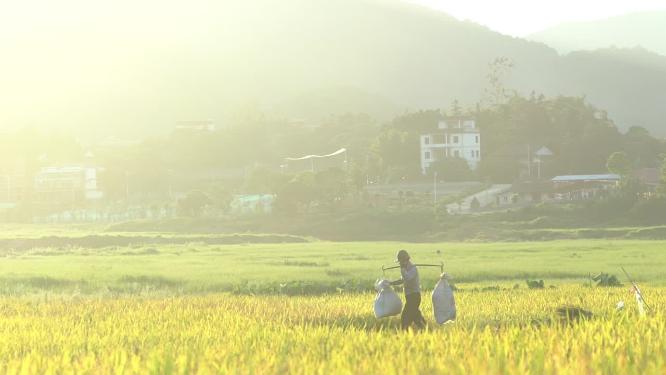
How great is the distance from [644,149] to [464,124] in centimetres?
2321

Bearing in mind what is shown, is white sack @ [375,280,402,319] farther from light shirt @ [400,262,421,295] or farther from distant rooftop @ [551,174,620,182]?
distant rooftop @ [551,174,620,182]

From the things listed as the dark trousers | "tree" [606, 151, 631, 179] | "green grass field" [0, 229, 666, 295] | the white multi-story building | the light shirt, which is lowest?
"green grass field" [0, 229, 666, 295]

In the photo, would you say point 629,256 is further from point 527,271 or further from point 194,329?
point 194,329

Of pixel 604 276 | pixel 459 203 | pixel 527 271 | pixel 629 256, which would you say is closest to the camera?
pixel 604 276

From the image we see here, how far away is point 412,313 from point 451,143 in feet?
334

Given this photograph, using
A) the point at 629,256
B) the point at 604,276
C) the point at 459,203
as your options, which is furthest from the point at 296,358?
the point at 459,203

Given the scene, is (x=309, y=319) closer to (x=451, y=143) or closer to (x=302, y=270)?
(x=302, y=270)

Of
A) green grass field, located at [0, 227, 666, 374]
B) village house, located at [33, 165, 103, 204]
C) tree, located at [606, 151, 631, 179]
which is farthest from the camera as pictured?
village house, located at [33, 165, 103, 204]

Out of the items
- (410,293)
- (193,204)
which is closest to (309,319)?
(410,293)

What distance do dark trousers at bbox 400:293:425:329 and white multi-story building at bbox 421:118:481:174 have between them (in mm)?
98236

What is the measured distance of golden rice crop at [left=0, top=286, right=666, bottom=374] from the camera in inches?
321

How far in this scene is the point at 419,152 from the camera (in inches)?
4409

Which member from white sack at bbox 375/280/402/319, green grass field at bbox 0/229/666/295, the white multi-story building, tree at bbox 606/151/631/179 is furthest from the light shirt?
the white multi-story building

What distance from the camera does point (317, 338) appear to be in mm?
11508
